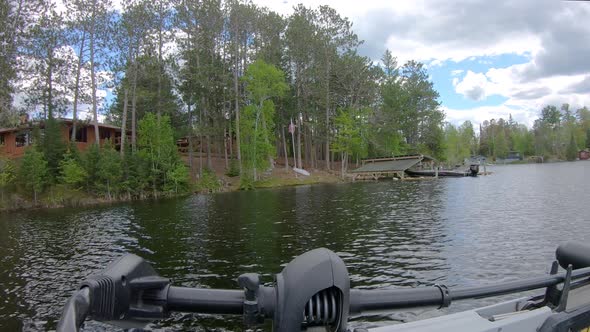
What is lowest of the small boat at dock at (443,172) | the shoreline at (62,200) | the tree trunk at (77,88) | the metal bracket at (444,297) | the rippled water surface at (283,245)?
the rippled water surface at (283,245)

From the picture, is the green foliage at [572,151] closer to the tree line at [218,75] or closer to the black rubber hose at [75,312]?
the tree line at [218,75]

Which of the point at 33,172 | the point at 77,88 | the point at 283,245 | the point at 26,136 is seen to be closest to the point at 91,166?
the point at 33,172

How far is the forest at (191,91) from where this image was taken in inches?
1427

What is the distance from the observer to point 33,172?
108 ft

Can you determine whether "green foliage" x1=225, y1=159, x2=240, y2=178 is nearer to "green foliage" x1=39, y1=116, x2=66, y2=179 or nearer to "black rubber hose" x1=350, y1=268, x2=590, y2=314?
"green foliage" x1=39, y1=116, x2=66, y2=179

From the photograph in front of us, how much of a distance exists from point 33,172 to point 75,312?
1518 inches

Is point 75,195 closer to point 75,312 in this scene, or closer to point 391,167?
point 75,312

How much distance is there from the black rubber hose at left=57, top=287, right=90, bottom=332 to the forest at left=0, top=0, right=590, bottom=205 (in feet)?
125

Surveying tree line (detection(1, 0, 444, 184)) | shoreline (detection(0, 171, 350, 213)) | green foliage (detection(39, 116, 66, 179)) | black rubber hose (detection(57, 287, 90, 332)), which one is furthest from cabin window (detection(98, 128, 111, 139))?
black rubber hose (detection(57, 287, 90, 332))

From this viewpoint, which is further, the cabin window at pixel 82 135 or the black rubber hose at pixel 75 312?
the cabin window at pixel 82 135

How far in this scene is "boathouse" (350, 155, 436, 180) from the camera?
61.6 meters

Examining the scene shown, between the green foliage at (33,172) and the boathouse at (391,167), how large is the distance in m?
42.4

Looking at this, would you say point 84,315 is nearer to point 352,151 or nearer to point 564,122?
point 352,151

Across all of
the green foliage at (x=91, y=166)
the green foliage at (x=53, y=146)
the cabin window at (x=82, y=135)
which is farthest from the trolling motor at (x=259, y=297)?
the cabin window at (x=82, y=135)
